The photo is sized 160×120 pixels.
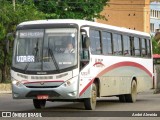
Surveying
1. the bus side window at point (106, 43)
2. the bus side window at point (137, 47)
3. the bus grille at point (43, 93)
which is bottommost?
the bus grille at point (43, 93)

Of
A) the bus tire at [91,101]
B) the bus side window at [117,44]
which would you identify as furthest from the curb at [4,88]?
the bus tire at [91,101]

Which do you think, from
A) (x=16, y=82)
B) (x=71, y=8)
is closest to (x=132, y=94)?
(x=16, y=82)

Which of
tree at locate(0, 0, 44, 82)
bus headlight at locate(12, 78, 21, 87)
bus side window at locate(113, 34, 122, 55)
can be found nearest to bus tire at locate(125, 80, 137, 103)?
bus side window at locate(113, 34, 122, 55)

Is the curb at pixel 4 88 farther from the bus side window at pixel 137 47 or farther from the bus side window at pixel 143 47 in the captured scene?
the bus side window at pixel 137 47

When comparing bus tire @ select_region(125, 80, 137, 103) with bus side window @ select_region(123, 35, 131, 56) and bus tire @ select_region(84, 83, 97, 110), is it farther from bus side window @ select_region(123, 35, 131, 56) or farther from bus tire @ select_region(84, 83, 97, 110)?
bus tire @ select_region(84, 83, 97, 110)

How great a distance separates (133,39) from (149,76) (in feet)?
10.4

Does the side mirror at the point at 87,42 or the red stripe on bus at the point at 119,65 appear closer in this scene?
the side mirror at the point at 87,42

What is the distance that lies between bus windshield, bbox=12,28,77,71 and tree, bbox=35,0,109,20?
37.4 metres

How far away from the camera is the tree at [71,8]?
194ft

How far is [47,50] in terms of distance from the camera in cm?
1973

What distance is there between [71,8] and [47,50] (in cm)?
4096

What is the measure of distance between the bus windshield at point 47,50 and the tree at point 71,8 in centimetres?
3744

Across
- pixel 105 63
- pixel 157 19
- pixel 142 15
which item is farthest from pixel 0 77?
pixel 157 19

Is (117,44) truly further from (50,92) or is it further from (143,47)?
(50,92)
